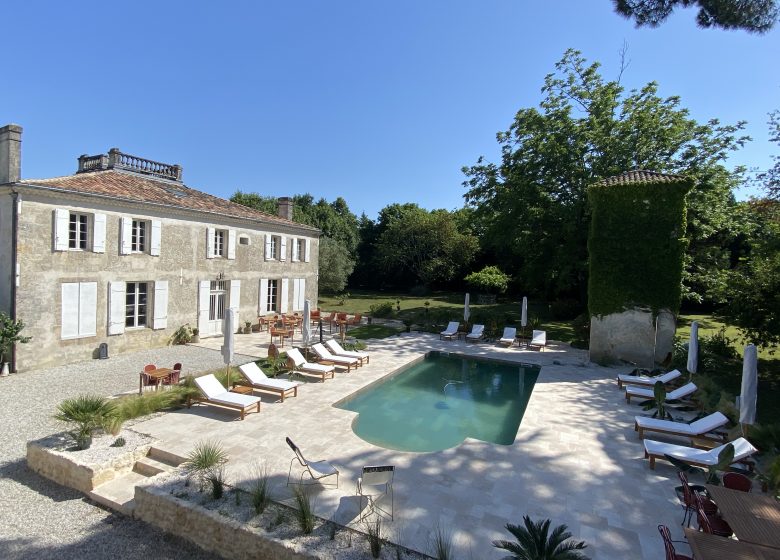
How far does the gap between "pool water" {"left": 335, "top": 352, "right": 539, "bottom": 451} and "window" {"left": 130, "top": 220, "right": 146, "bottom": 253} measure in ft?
32.8

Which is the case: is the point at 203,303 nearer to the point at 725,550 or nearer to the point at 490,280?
the point at 725,550

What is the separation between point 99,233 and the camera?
43.4 feet

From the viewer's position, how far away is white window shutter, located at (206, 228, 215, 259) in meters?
17.1

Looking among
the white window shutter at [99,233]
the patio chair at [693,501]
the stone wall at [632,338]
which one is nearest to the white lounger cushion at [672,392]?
the stone wall at [632,338]

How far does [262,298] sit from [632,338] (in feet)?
52.9

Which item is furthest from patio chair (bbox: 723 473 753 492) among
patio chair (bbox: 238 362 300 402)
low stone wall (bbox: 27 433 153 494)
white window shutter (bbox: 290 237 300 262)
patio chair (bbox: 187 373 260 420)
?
white window shutter (bbox: 290 237 300 262)

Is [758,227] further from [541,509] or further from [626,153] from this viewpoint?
[541,509]

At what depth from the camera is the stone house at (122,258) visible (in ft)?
38.3

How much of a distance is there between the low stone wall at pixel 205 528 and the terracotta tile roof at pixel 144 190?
1068 cm

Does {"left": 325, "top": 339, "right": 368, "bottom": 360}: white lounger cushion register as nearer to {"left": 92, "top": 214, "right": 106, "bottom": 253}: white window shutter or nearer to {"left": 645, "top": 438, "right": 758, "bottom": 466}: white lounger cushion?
{"left": 92, "top": 214, "right": 106, "bottom": 253}: white window shutter

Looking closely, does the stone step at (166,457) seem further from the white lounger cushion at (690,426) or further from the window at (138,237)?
the window at (138,237)

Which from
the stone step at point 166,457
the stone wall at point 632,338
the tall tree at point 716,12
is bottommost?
the stone step at point 166,457

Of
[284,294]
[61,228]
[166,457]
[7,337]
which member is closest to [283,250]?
[284,294]

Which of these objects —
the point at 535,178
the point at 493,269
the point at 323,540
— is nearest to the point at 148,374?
the point at 323,540
